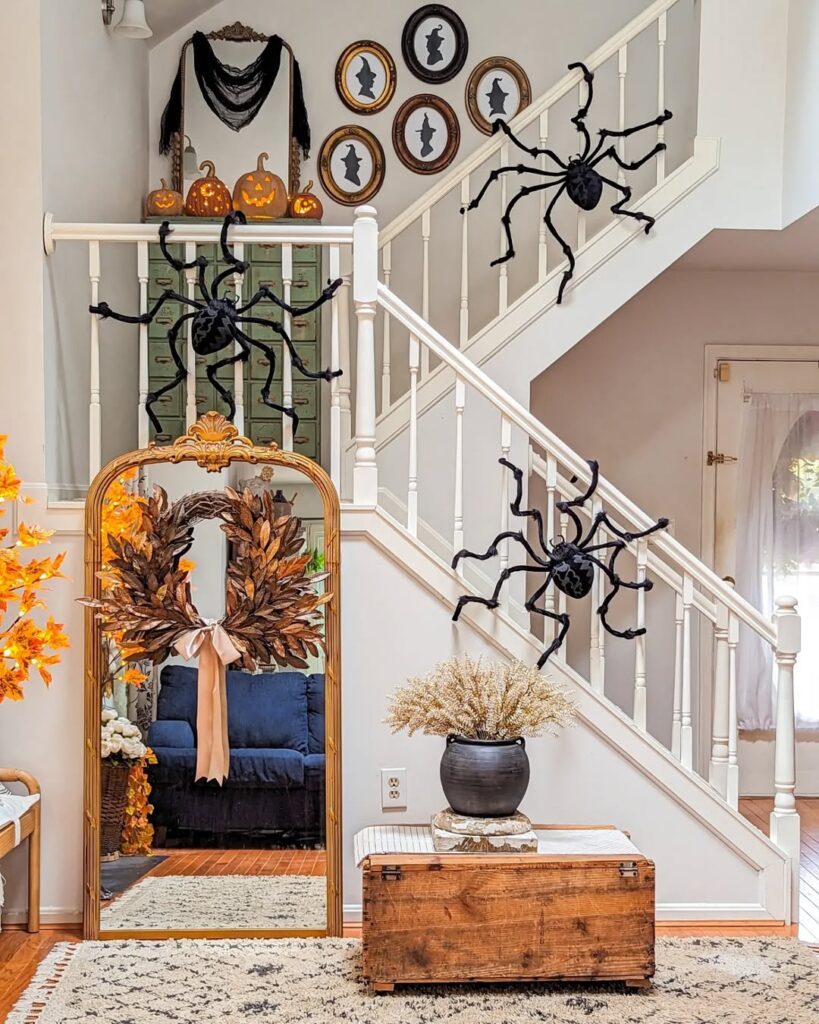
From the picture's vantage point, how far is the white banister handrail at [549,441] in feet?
11.7

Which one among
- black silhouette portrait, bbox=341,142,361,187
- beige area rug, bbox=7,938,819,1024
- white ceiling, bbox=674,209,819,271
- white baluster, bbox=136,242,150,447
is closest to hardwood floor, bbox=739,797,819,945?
beige area rug, bbox=7,938,819,1024

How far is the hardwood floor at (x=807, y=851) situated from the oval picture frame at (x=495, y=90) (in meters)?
3.44

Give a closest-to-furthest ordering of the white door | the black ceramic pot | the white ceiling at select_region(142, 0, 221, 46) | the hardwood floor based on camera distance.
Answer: the black ceramic pot
the hardwood floor
the white ceiling at select_region(142, 0, 221, 46)
the white door

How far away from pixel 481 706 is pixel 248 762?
776mm

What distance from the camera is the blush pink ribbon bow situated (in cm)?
343

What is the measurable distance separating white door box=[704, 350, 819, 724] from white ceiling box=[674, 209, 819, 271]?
47 cm

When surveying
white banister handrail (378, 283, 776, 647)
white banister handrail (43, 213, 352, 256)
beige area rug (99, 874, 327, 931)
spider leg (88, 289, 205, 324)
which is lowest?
beige area rug (99, 874, 327, 931)

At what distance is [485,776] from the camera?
3.10 meters

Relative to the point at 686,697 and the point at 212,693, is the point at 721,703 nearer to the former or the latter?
the point at 686,697

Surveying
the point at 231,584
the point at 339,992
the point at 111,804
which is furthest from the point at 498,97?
the point at 339,992

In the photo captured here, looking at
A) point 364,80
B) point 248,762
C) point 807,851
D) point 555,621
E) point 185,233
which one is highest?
point 364,80

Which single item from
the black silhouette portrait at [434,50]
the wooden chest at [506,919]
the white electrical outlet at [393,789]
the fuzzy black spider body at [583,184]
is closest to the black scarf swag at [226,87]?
the black silhouette portrait at [434,50]

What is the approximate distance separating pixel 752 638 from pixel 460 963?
2953 mm

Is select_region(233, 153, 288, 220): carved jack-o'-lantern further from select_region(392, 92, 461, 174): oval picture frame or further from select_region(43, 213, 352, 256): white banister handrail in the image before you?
select_region(43, 213, 352, 256): white banister handrail
